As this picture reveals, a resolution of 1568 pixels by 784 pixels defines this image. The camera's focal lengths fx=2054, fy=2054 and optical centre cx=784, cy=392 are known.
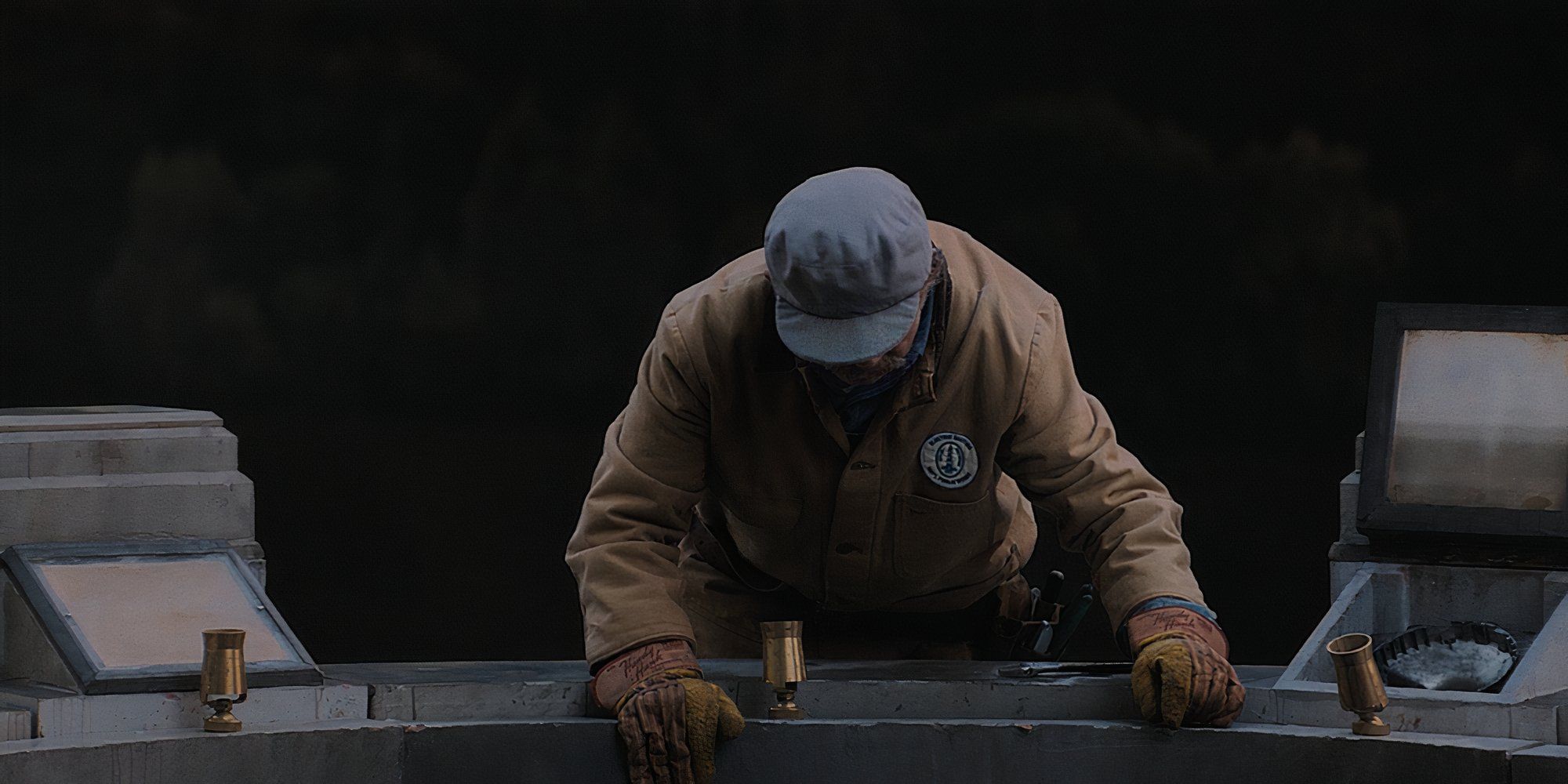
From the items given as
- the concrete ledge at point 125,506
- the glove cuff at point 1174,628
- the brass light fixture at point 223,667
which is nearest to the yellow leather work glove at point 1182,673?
the glove cuff at point 1174,628

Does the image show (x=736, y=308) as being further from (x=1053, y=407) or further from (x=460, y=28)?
(x=460, y=28)

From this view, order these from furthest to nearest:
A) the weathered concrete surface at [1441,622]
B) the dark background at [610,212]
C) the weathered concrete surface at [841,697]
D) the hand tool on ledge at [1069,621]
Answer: the dark background at [610,212] < the hand tool on ledge at [1069,621] < the weathered concrete surface at [841,697] < the weathered concrete surface at [1441,622]

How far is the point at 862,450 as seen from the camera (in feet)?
11.4

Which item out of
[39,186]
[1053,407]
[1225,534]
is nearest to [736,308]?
[1053,407]

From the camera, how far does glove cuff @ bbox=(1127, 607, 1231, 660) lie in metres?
3.26

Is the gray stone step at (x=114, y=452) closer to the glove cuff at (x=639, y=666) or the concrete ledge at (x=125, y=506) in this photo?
the concrete ledge at (x=125, y=506)

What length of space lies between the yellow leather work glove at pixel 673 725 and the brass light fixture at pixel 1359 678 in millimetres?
931

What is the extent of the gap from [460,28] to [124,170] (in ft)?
5.53

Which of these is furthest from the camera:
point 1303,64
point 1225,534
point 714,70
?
point 714,70

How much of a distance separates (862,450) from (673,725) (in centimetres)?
58

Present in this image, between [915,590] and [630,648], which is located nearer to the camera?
[630,648]

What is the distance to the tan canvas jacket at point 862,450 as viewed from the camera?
11.0 feet

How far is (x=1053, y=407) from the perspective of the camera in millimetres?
3416

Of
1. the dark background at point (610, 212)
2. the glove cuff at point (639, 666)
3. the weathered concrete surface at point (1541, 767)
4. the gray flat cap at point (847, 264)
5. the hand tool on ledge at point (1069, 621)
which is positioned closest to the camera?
the weathered concrete surface at point (1541, 767)
